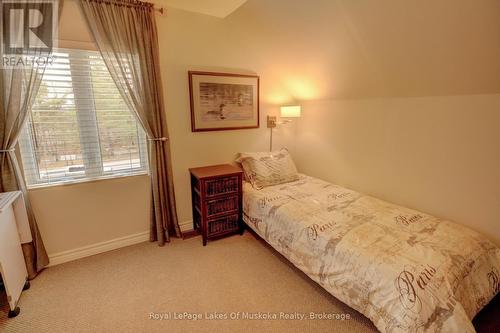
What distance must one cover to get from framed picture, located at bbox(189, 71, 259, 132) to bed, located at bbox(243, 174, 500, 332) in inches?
44.1

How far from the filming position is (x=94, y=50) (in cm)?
217

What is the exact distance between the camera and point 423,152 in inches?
85.3

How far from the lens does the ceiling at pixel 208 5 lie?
2.28 metres

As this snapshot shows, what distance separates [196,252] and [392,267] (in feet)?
5.75

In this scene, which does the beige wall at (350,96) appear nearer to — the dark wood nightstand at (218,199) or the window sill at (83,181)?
the window sill at (83,181)

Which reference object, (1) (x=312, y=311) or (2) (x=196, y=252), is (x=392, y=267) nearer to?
(1) (x=312, y=311)

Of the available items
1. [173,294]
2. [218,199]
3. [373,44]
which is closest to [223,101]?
[218,199]

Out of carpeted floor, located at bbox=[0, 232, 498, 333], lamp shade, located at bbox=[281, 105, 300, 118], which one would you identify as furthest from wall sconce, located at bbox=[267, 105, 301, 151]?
carpeted floor, located at bbox=[0, 232, 498, 333]

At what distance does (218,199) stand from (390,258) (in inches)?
63.3

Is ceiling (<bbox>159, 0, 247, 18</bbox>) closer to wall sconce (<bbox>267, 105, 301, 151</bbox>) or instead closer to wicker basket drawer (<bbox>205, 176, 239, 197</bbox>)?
wall sconce (<bbox>267, 105, 301, 151</bbox>)

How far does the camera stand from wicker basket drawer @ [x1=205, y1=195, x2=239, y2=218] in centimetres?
253

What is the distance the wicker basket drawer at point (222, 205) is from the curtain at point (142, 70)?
0.42 meters

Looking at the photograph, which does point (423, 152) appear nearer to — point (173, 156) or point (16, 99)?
point (173, 156)

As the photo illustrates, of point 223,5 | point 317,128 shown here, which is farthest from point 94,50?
point 317,128
